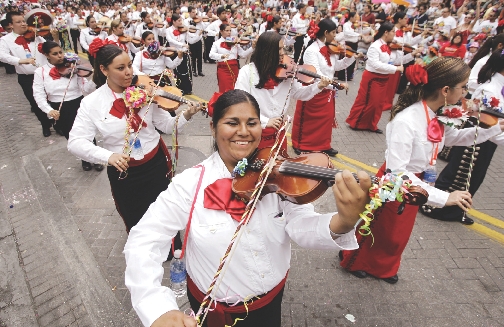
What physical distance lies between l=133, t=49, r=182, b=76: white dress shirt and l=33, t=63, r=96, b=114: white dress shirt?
55.0 inches

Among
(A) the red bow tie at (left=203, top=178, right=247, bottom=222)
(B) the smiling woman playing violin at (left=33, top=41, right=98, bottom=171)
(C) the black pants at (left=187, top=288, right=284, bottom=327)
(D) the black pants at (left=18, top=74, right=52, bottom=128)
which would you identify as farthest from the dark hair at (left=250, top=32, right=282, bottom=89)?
(D) the black pants at (left=18, top=74, right=52, bottom=128)

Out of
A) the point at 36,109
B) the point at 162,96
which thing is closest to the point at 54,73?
the point at 36,109

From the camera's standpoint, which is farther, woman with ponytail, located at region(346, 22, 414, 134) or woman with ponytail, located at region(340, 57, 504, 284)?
woman with ponytail, located at region(346, 22, 414, 134)

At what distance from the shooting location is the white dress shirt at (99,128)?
2.87 m

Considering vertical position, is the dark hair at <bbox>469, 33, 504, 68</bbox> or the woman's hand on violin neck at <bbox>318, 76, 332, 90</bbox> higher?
the dark hair at <bbox>469, 33, 504, 68</bbox>

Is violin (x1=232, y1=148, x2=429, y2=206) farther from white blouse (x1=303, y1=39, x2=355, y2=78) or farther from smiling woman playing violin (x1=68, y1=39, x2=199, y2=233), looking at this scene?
white blouse (x1=303, y1=39, x2=355, y2=78)

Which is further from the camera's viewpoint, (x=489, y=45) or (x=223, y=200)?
(x=489, y=45)

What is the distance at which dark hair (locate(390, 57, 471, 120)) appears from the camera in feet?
7.98

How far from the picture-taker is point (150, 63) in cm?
675

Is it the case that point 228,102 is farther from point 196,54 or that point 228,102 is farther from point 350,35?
point 350,35

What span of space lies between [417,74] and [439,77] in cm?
16

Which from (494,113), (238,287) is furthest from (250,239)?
(494,113)

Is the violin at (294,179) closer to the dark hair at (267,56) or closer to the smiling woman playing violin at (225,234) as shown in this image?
the smiling woman playing violin at (225,234)

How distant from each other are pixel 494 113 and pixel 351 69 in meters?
8.07
